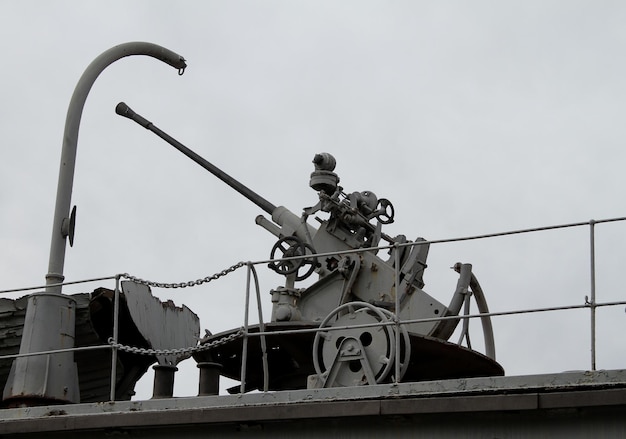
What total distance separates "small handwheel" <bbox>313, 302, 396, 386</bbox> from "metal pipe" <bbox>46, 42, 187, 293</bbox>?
2.99 metres

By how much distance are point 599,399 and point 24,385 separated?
229 inches

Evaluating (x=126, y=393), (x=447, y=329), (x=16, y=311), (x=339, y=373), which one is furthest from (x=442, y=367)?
(x=16, y=311)

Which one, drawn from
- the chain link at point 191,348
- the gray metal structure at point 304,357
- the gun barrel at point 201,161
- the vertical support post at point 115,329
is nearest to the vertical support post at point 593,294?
the gray metal structure at point 304,357

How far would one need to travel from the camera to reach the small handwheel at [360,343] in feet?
32.9

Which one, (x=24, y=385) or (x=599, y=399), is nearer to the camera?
(x=599, y=399)

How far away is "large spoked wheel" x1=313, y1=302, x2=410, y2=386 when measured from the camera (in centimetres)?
999

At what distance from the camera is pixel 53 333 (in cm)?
1188

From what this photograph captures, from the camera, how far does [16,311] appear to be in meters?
12.4

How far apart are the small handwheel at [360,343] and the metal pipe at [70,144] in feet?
9.82

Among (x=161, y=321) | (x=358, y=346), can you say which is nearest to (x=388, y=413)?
(x=358, y=346)

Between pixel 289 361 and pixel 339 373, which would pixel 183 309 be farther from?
pixel 339 373

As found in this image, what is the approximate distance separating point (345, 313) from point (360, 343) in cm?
204

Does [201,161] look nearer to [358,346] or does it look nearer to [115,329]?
[115,329]

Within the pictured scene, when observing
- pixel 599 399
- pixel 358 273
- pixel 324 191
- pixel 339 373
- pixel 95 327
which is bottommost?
pixel 599 399
